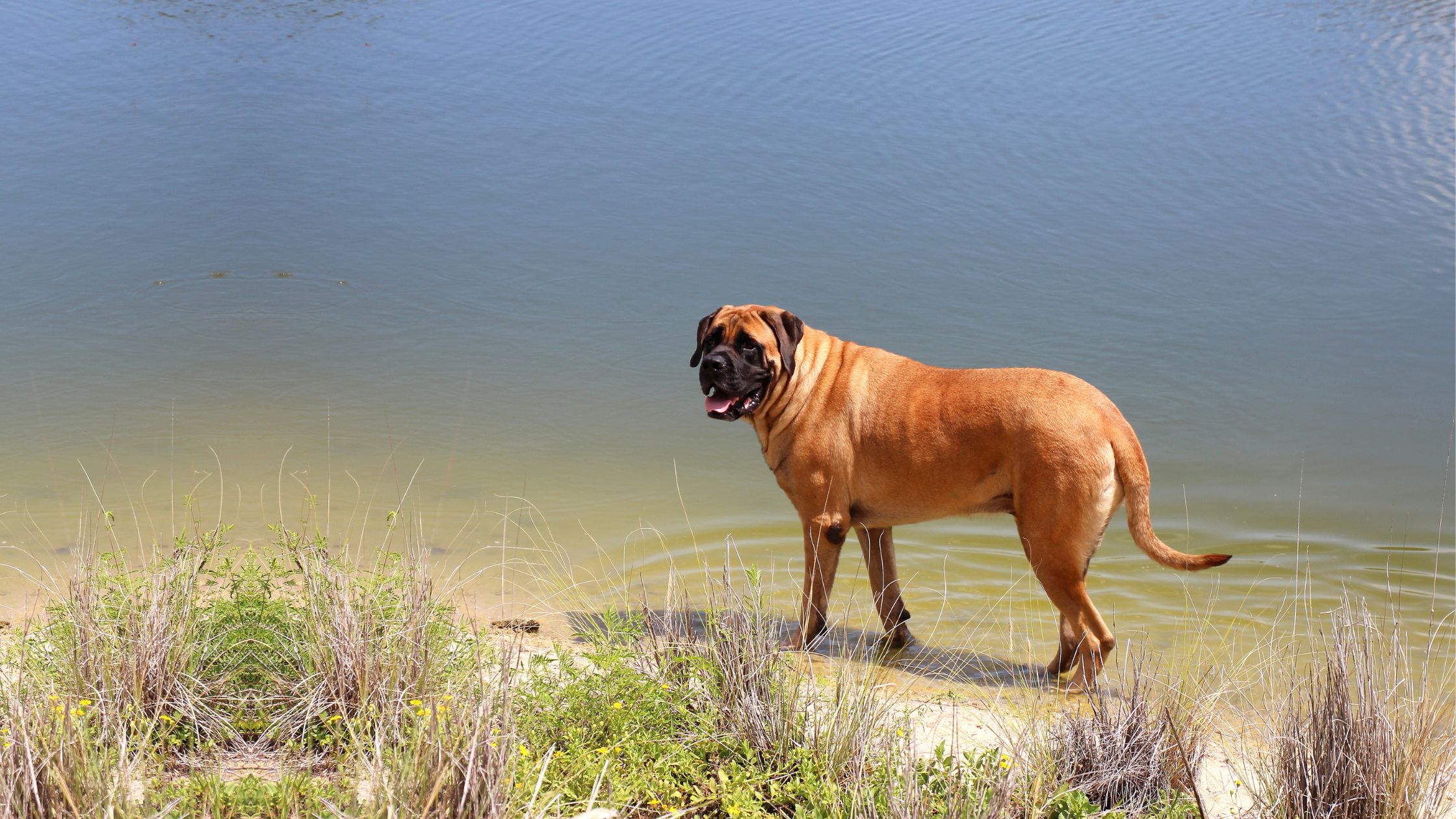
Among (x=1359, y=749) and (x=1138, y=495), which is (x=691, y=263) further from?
(x=1359, y=749)

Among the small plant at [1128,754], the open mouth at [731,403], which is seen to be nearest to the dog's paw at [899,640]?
the open mouth at [731,403]

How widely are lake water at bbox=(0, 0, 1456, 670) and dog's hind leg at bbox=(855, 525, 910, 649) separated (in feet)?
1.18

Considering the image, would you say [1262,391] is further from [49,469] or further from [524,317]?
[49,469]

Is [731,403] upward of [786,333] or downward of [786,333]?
downward

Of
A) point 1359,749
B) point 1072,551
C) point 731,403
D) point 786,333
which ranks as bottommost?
point 1359,749

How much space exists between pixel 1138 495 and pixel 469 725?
3013 millimetres

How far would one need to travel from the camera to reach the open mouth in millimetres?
5832

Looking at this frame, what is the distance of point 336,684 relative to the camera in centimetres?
413

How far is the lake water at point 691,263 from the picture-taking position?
7.40m

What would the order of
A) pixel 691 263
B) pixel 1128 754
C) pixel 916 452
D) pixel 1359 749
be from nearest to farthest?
pixel 1359 749
pixel 1128 754
pixel 916 452
pixel 691 263

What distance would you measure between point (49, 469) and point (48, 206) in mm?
5728

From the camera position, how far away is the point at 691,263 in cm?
1127

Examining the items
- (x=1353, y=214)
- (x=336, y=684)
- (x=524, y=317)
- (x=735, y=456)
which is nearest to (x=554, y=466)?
(x=735, y=456)

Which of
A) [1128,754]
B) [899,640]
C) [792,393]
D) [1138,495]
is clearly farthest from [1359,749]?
[792,393]
